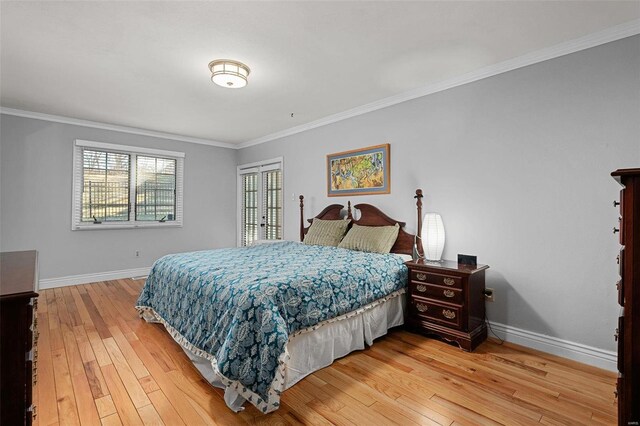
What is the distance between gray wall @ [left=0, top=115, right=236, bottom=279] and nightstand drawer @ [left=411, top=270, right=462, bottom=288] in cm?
439

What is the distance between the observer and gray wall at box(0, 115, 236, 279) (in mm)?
4074

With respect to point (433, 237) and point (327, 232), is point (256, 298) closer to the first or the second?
point (433, 237)

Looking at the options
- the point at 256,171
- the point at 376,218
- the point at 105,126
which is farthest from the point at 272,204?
the point at 105,126

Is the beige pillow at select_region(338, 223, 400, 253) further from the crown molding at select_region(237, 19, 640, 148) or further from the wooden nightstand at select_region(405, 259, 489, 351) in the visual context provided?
the crown molding at select_region(237, 19, 640, 148)

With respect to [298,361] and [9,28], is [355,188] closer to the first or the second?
[298,361]

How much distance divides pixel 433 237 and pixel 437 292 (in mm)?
556

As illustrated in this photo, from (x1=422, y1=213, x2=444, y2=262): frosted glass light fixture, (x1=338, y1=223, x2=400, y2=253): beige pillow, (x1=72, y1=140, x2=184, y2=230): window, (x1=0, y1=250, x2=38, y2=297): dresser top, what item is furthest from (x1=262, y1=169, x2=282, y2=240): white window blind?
(x1=0, y1=250, x2=38, y2=297): dresser top

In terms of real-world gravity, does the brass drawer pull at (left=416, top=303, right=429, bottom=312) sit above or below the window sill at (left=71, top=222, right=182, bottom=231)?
below

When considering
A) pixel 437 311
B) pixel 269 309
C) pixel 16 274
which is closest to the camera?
pixel 16 274

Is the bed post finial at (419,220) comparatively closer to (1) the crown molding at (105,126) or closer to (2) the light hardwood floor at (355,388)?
(2) the light hardwood floor at (355,388)

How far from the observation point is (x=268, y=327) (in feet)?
5.80

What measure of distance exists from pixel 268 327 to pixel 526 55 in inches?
117

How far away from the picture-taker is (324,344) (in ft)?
7.33

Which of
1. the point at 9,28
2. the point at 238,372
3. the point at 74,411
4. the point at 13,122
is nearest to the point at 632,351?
the point at 238,372
